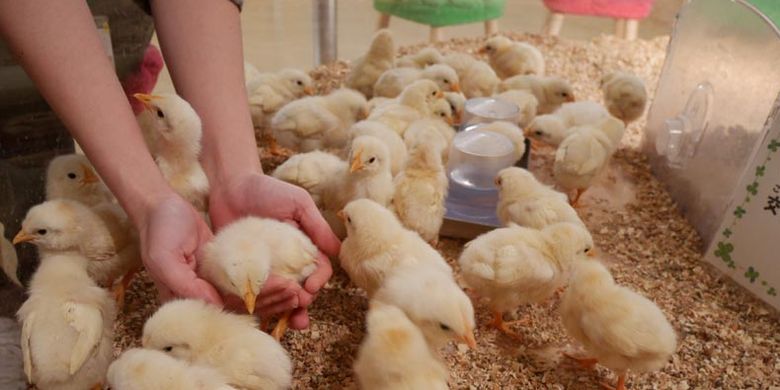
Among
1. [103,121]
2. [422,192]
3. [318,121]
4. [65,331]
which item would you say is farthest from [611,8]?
[65,331]

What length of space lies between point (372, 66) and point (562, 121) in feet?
3.38

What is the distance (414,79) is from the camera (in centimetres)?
273

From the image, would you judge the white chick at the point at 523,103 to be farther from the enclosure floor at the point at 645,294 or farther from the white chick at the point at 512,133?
the enclosure floor at the point at 645,294

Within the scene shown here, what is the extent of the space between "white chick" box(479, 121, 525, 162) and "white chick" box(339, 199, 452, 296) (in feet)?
2.85

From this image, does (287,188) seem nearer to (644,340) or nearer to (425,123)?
(425,123)

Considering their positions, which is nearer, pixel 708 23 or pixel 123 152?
pixel 123 152

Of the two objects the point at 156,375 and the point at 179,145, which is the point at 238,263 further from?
the point at 179,145

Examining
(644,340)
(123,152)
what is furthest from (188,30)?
(644,340)

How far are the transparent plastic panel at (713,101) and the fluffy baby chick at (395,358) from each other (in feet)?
4.41

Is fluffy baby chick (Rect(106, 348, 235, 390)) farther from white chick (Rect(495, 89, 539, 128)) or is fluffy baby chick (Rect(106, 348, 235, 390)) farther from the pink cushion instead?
the pink cushion

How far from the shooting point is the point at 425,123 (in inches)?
86.9

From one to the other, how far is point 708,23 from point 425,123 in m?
1.20

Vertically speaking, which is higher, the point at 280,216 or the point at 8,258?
the point at 280,216

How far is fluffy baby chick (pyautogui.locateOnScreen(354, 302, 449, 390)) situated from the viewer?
3.73ft
